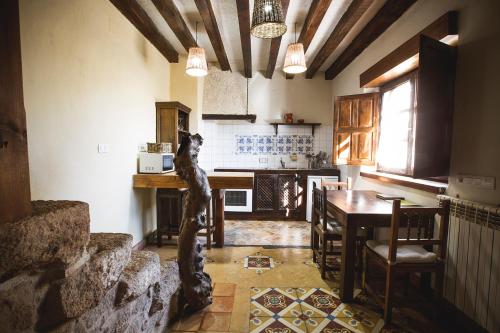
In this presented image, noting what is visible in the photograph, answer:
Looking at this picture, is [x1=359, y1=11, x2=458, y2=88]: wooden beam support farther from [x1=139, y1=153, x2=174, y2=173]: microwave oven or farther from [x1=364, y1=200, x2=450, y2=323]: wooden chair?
[x1=139, y1=153, x2=174, y2=173]: microwave oven

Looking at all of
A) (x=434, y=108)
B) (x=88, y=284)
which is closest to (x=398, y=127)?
(x=434, y=108)

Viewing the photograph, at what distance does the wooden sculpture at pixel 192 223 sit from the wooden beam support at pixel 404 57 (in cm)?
217

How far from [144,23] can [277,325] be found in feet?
11.8

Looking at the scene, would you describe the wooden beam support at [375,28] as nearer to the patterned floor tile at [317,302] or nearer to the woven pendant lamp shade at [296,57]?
the woven pendant lamp shade at [296,57]

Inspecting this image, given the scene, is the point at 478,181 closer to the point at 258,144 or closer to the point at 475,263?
the point at 475,263

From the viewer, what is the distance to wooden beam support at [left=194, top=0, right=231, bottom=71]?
2.67m

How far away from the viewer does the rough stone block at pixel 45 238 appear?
2.29ft

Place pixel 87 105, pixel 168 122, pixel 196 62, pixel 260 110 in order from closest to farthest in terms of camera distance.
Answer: pixel 87 105
pixel 196 62
pixel 168 122
pixel 260 110

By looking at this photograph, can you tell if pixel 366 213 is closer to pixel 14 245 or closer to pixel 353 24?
pixel 14 245

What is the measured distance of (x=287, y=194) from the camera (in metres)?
4.58

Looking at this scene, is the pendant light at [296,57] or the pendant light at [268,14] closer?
the pendant light at [268,14]

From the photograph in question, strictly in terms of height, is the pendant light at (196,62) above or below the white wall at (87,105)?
above

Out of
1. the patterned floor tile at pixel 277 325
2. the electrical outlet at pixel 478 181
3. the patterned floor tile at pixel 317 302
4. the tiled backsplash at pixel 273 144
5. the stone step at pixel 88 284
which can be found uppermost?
the tiled backsplash at pixel 273 144

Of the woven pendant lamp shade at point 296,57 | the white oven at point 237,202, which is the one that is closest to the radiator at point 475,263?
the woven pendant lamp shade at point 296,57
